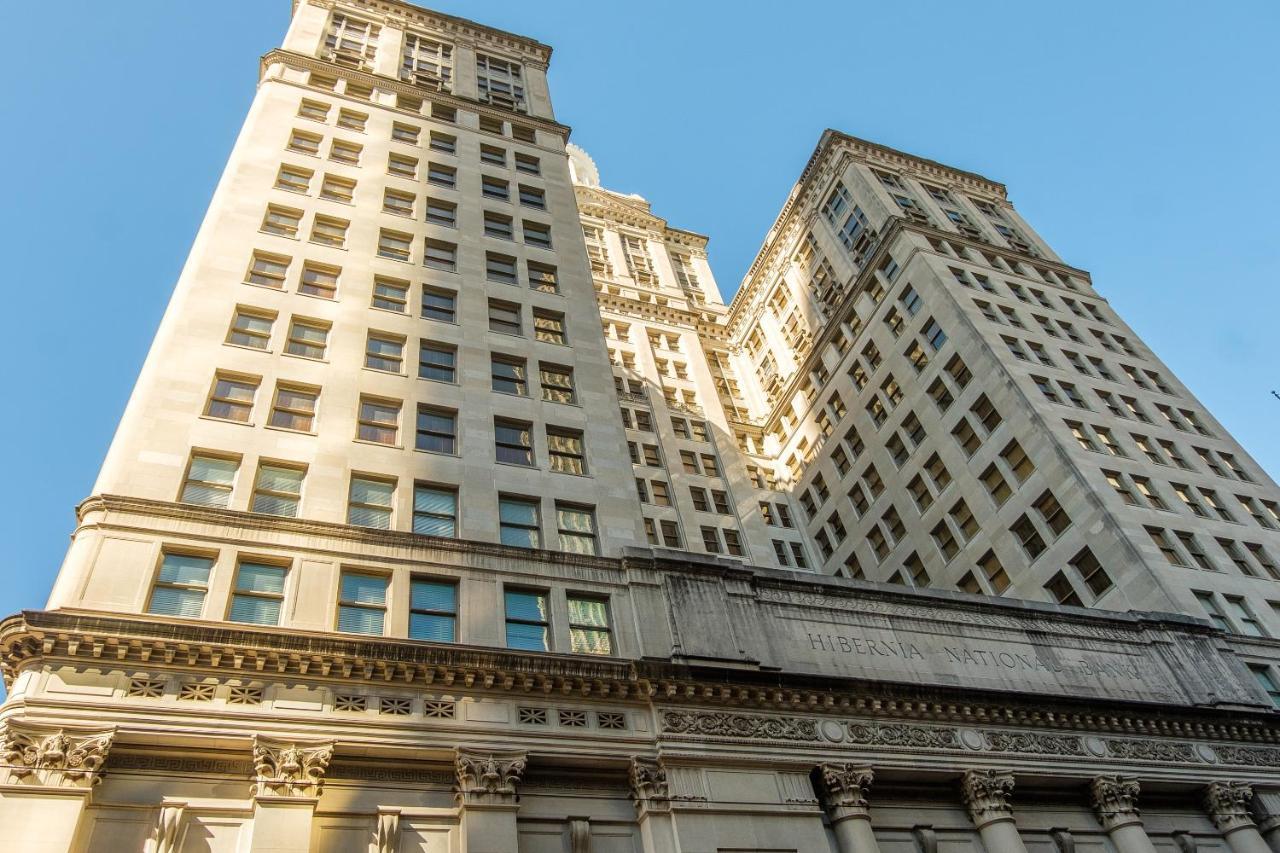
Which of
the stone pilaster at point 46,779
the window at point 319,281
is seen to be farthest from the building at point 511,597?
the window at point 319,281

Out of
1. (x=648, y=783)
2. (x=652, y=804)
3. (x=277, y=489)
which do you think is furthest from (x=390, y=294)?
(x=652, y=804)

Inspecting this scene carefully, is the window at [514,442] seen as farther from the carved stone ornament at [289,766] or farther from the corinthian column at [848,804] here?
the corinthian column at [848,804]

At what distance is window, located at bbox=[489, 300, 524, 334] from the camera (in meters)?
38.2

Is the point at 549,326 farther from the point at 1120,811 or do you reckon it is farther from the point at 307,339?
the point at 1120,811

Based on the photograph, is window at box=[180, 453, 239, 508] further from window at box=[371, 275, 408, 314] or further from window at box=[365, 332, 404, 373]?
window at box=[371, 275, 408, 314]

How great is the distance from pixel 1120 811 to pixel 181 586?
2897 cm

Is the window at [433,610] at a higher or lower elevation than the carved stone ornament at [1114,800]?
higher

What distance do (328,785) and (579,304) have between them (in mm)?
23868

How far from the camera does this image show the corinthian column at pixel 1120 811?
29.6 meters

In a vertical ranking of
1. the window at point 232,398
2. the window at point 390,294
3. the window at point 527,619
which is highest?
the window at point 390,294

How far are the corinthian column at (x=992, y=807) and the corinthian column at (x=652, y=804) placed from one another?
10.4 metres

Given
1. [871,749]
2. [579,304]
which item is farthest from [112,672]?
[579,304]

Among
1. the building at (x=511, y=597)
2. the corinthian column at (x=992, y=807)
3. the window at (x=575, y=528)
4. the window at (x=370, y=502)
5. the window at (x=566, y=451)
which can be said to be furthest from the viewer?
the window at (x=566, y=451)

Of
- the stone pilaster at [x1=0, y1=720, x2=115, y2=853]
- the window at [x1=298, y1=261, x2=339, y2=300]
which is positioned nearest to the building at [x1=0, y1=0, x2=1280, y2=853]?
the stone pilaster at [x1=0, y1=720, x2=115, y2=853]
